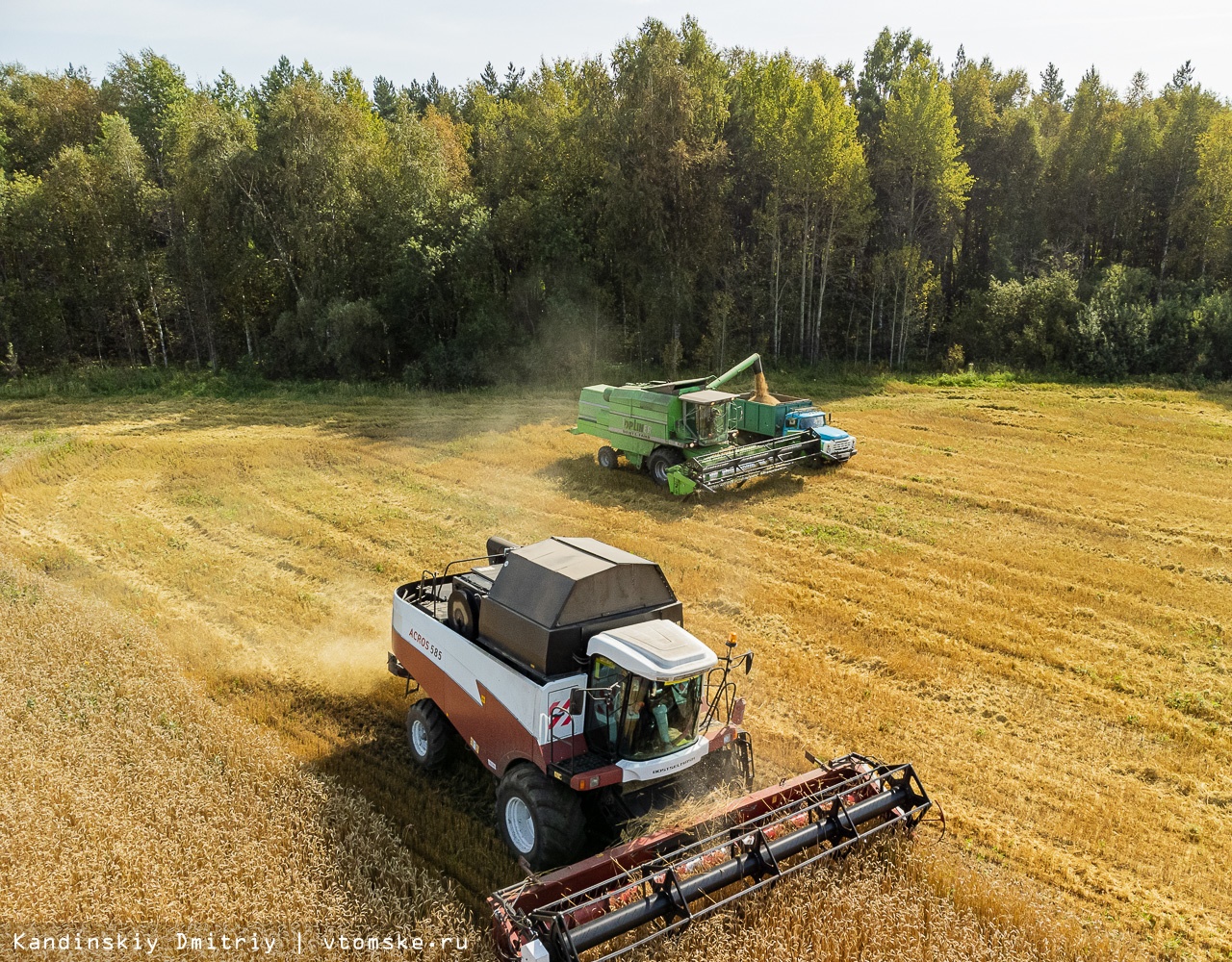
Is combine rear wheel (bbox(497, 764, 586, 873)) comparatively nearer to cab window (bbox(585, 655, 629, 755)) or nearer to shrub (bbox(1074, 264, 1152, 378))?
cab window (bbox(585, 655, 629, 755))

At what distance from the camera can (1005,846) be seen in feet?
Answer: 21.8

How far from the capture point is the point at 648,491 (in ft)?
56.0

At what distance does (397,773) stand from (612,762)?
2.62 metres

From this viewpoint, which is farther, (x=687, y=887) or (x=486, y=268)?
(x=486, y=268)

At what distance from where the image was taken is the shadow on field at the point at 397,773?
6.23 metres

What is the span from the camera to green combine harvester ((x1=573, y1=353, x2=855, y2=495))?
646 inches

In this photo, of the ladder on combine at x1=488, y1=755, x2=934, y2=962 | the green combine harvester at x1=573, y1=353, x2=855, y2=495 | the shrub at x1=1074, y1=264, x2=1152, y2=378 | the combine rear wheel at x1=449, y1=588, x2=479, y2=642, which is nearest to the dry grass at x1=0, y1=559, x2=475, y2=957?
the ladder on combine at x1=488, y1=755, x2=934, y2=962

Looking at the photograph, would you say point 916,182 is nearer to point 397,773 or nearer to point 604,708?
point 604,708

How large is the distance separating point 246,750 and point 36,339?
3237cm

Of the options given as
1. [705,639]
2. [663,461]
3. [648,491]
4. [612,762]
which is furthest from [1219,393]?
[612,762]

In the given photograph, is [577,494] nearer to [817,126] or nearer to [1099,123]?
[817,126]

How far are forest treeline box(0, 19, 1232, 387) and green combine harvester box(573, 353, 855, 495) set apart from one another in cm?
1207

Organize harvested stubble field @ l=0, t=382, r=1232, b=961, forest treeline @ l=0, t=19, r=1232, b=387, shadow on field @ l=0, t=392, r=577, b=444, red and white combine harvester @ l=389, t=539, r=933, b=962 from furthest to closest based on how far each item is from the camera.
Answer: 1. forest treeline @ l=0, t=19, r=1232, b=387
2. shadow on field @ l=0, t=392, r=577, b=444
3. harvested stubble field @ l=0, t=382, r=1232, b=961
4. red and white combine harvester @ l=389, t=539, r=933, b=962

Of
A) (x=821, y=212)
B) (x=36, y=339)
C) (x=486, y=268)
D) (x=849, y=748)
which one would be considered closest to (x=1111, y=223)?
(x=821, y=212)
